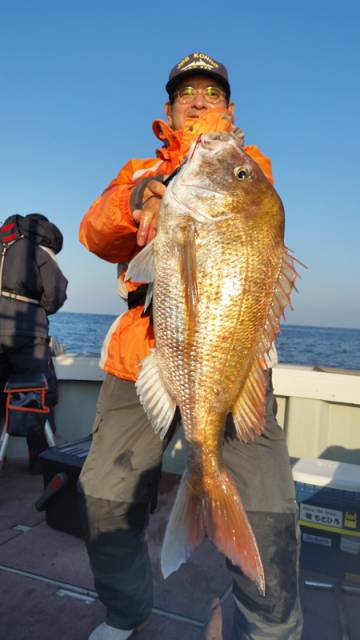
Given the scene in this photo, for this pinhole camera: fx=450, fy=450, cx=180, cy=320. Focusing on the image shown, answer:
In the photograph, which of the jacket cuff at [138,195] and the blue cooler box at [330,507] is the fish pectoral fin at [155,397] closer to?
the jacket cuff at [138,195]

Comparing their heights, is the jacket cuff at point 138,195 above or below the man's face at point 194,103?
below

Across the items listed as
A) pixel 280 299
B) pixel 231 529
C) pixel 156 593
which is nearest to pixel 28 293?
pixel 156 593

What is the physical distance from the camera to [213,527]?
170 cm

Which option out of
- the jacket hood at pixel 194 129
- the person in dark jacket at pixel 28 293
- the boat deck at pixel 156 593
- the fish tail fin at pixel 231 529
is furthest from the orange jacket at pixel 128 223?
the person in dark jacket at pixel 28 293

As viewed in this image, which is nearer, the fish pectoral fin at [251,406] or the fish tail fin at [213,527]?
the fish tail fin at [213,527]

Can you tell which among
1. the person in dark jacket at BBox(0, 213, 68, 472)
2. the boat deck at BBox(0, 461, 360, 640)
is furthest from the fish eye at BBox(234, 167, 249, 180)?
the person in dark jacket at BBox(0, 213, 68, 472)

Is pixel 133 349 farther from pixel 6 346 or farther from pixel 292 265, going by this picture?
pixel 6 346

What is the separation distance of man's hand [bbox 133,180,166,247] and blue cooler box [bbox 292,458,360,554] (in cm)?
194

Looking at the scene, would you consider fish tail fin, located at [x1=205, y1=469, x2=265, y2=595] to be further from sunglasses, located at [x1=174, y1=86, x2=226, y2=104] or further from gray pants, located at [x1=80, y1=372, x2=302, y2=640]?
sunglasses, located at [x1=174, y1=86, x2=226, y2=104]

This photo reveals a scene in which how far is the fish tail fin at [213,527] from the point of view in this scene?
1644 millimetres

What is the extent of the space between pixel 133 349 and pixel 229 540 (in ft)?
2.94

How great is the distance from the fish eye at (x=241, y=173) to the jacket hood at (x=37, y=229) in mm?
3083

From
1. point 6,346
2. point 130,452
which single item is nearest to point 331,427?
point 130,452

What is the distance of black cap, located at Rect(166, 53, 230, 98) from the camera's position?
7.70ft
